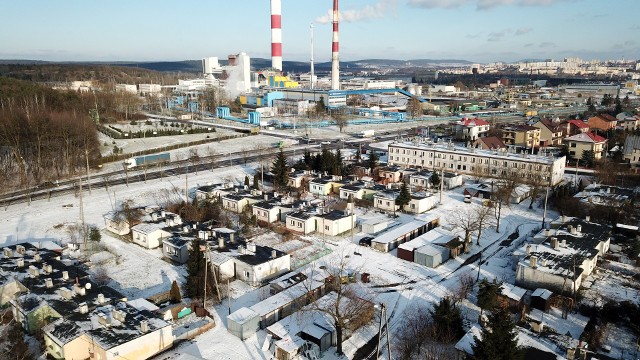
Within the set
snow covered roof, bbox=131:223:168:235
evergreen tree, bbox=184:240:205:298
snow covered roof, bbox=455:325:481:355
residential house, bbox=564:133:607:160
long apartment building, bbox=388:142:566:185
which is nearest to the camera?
snow covered roof, bbox=455:325:481:355

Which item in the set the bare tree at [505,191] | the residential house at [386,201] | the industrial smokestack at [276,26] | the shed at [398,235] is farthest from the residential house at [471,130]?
the industrial smokestack at [276,26]

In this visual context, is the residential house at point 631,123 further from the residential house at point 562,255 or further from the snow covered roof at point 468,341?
the snow covered roof at point 468,341

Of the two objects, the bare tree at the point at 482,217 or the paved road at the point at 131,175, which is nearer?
the bare tree at the point at 482,217

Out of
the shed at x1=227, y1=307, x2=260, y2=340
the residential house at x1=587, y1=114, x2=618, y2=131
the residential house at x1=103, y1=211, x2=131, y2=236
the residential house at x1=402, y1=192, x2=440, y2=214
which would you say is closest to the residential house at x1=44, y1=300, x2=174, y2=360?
the shed at x1=227, y1=307, x2=260, y2=340

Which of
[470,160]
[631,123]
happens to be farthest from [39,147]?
[631,123]

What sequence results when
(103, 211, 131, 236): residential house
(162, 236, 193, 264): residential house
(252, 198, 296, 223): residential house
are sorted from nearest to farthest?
(162, 236, 193, 264): residential house → (103, 211, 131, 236): residential house → (252, 198, 296, 223): residential house

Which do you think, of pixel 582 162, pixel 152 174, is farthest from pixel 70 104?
pixel 582 162

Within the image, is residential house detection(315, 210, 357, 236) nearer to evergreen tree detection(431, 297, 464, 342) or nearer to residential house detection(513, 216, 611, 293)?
residential house detection(513, 216, 611, 293)
